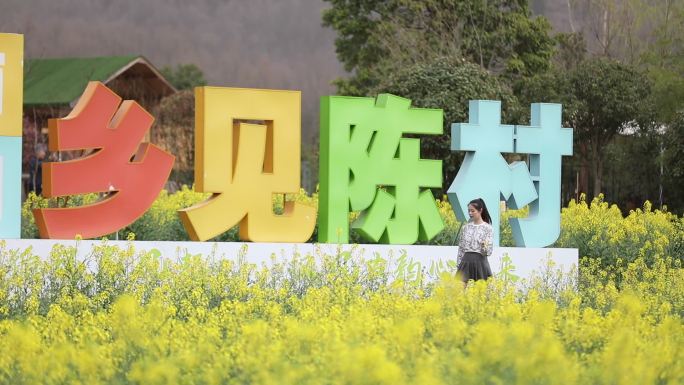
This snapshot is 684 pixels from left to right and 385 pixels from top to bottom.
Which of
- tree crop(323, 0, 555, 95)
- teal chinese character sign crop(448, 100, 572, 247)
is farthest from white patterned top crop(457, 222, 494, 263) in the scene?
tree crop(323, 0, 555, 95)

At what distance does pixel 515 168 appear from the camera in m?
13.2

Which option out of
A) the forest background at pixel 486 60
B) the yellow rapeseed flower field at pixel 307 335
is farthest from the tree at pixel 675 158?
the yellow rapeseed flower field at pixel 307 335

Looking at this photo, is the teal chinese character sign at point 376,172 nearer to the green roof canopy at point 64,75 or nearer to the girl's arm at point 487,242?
the girl's arm at point 487,242

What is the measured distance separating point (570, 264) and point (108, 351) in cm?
884

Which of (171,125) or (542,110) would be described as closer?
(542,110)

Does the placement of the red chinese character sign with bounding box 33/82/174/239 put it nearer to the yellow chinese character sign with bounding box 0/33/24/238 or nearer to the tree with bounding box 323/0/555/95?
the yellow chinese character sign with bounding box 0/33/24/238

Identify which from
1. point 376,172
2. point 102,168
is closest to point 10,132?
point 102,168

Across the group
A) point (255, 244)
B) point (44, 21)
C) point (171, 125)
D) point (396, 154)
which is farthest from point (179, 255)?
point (44, 21)

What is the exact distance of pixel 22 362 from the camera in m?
5.55

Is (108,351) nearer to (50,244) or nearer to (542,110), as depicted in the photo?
(50,244)

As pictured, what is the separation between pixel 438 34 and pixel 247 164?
935 inches

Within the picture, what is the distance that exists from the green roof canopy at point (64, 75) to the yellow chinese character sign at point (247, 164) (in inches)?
1059

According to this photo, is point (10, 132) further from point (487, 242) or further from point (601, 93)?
point (601, 93)

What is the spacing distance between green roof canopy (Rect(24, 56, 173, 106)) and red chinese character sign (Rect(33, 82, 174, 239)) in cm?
2694
